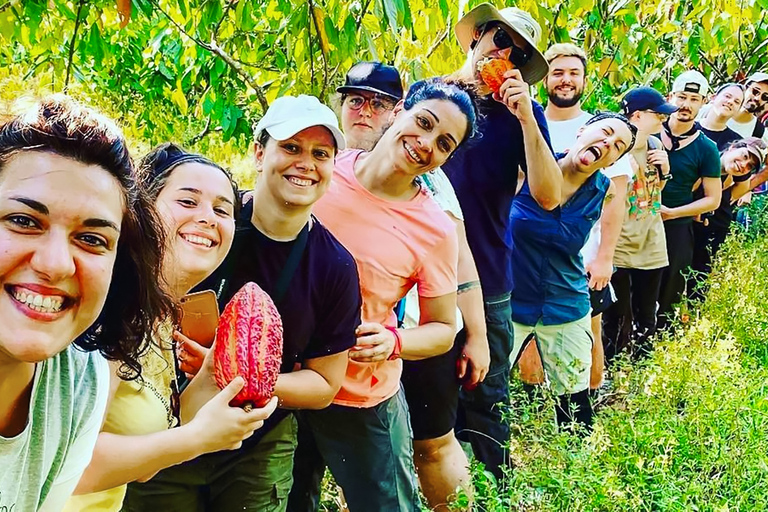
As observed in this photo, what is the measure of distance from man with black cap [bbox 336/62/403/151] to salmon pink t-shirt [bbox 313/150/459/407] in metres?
0.47

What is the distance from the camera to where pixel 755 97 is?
5.36m

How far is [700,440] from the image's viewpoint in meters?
2.42

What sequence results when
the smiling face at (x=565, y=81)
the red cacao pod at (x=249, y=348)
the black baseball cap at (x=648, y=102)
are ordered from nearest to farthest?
the red cacao pod at (x=249, y=348) < the smiling face at (x=565, y=81) < the black baseball cap at (x=648, y=102)

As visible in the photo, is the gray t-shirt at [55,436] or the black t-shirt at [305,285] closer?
the gray t-shirt at [55,436]

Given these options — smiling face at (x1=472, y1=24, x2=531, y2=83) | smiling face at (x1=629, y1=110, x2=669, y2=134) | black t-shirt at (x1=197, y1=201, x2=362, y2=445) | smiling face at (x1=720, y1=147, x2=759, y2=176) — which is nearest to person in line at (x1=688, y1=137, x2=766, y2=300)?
smiling face at (x1=720, y1=147, x2=759, y2=176)

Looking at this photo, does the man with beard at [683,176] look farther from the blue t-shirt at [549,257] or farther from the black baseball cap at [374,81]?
the black baseball cap at [374,81]

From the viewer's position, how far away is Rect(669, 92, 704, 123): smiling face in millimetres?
4332

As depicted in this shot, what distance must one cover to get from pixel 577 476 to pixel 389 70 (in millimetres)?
1393

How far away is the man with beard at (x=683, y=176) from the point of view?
434cm

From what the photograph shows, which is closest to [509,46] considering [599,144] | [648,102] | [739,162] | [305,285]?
[599,144]

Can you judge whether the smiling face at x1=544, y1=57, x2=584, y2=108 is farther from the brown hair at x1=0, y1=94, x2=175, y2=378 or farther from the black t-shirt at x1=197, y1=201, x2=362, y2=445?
the brown hair at x1=0, y1=94, x2=175, y2=378

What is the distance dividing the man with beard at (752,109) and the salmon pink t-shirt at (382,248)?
A: 4.24m

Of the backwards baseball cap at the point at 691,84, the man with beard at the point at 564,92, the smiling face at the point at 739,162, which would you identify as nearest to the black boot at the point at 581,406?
the man with beard at the point at 564,92

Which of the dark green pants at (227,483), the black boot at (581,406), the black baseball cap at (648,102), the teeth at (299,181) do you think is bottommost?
the black boot at (581,406)
